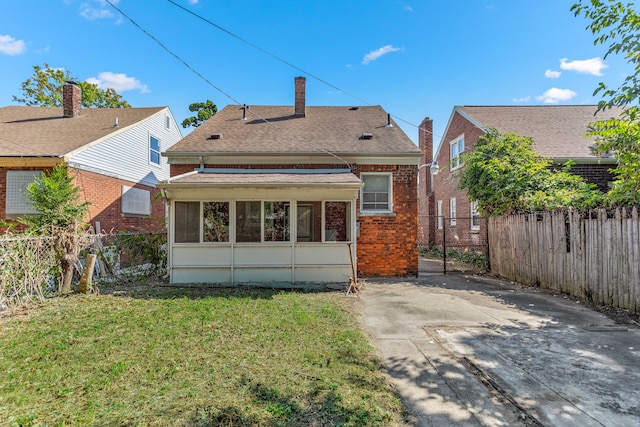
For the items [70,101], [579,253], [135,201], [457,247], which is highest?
[70,101]

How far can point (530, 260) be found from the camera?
940cm

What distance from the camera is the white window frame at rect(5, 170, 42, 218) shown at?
1069cm

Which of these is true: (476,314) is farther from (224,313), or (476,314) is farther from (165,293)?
(165,293)

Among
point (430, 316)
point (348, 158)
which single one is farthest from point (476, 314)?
point (348, 158)

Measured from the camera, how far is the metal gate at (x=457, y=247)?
1257 centimetres

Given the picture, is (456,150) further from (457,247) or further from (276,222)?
(276,222)

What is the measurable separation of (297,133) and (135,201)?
26.7 feet

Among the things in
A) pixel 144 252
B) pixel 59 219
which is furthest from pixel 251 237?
pixel 59 219

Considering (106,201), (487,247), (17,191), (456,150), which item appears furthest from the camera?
(456,150)

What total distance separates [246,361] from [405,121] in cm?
1149

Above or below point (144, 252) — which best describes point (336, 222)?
above

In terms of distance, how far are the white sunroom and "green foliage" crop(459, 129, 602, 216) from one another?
5.32 meters

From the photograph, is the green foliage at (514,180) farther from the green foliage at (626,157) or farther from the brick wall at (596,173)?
the brick wall at (596,173)

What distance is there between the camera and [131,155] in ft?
46.3
